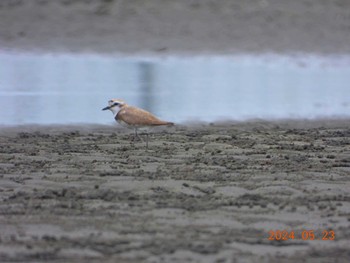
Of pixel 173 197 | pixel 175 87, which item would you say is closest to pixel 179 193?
pixel 173 197

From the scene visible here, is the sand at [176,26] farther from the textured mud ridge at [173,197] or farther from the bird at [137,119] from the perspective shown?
the bird at [137,119]

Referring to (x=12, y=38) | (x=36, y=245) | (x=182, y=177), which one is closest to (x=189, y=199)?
(x=182, y=177)

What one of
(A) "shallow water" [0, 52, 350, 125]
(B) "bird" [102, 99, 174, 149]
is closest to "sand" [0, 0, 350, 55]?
(A) "shallow water" [0, 52, 350, 125]

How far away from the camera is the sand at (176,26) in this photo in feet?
68.3

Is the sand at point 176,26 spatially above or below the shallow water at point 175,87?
above
